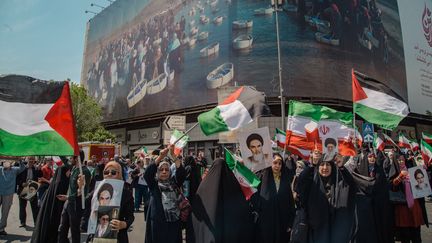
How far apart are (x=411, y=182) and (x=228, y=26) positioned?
23.9 metres

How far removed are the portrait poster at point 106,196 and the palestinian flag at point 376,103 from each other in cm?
483

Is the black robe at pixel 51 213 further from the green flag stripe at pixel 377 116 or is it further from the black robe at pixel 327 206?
the green flag stripe at pixel 377 116

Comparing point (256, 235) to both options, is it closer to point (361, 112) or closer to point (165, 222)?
point (165, 222)

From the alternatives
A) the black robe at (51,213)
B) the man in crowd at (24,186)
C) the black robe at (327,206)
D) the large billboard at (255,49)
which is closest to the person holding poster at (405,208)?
the black robe at (327,206)

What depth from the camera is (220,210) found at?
4.46 meters

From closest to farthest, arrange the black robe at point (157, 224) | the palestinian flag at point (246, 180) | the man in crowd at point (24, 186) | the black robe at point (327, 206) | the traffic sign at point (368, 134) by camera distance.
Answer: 1. the black robe at point (157, 224)
2. the black robe at point (327, 206)
3. the palestinian flag at point (246, 180)
4. the man in crowd at point (24, 186)
5. the traffic sign at point (368, 134)

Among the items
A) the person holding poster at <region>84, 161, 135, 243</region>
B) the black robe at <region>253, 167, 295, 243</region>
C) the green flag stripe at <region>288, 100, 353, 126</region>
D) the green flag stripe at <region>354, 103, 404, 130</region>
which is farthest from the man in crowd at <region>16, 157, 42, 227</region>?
the green flag stripe at <region>354, 103, 404, 130</region>

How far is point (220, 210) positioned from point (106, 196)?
4.63 ft

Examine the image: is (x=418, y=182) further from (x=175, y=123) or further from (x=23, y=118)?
(x=175, y=123)

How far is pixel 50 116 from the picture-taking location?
4.74m

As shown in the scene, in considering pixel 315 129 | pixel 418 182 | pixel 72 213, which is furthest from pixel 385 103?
pixel 72 213

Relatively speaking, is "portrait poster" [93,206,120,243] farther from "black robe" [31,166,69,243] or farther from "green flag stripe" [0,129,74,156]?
"black robe" [31,166,69,243]

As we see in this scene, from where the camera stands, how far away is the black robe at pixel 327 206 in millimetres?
4836

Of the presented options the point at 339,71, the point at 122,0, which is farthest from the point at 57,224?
the point at 122,0
